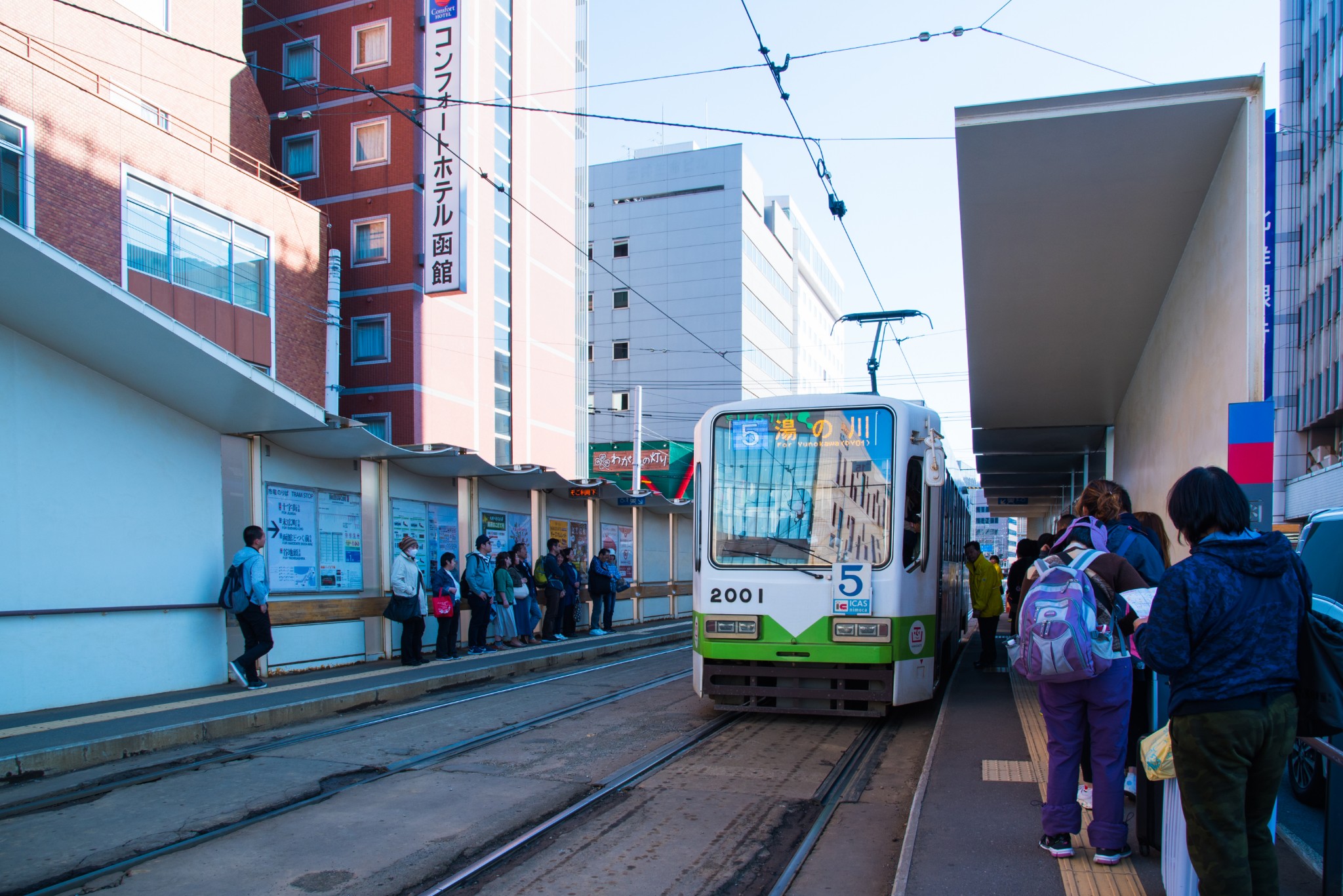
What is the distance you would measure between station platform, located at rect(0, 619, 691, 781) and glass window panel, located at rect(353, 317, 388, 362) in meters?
18.3

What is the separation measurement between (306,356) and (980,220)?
18.1 meters

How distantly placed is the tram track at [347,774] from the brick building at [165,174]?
409 inches

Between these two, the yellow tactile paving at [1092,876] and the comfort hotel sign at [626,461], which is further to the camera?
the comfort hotel sign at [626,461]

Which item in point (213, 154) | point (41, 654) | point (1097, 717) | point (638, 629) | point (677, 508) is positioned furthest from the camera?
point (677, 508)

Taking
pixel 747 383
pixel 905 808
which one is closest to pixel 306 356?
pixel 905 808

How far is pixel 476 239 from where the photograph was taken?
32969 mm

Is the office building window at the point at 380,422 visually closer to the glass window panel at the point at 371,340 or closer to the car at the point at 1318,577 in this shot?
the glass window panel at the point at 371,340

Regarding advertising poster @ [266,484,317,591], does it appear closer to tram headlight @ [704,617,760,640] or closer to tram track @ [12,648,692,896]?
tram track @ [12,648,692,896]

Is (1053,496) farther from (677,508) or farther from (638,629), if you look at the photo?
(638,629)

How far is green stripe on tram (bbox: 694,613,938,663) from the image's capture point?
874 cm

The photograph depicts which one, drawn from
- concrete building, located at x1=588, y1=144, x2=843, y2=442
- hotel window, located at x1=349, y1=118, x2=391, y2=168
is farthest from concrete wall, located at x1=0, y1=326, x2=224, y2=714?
concrete building, located at x1=588, y1=144, x2=843, y2=442

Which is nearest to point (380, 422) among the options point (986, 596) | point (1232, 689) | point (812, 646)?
point (986, 596)

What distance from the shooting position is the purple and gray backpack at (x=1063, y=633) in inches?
177

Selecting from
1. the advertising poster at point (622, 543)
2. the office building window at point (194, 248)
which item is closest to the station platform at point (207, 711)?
the advertising poster at point (622, 543)
